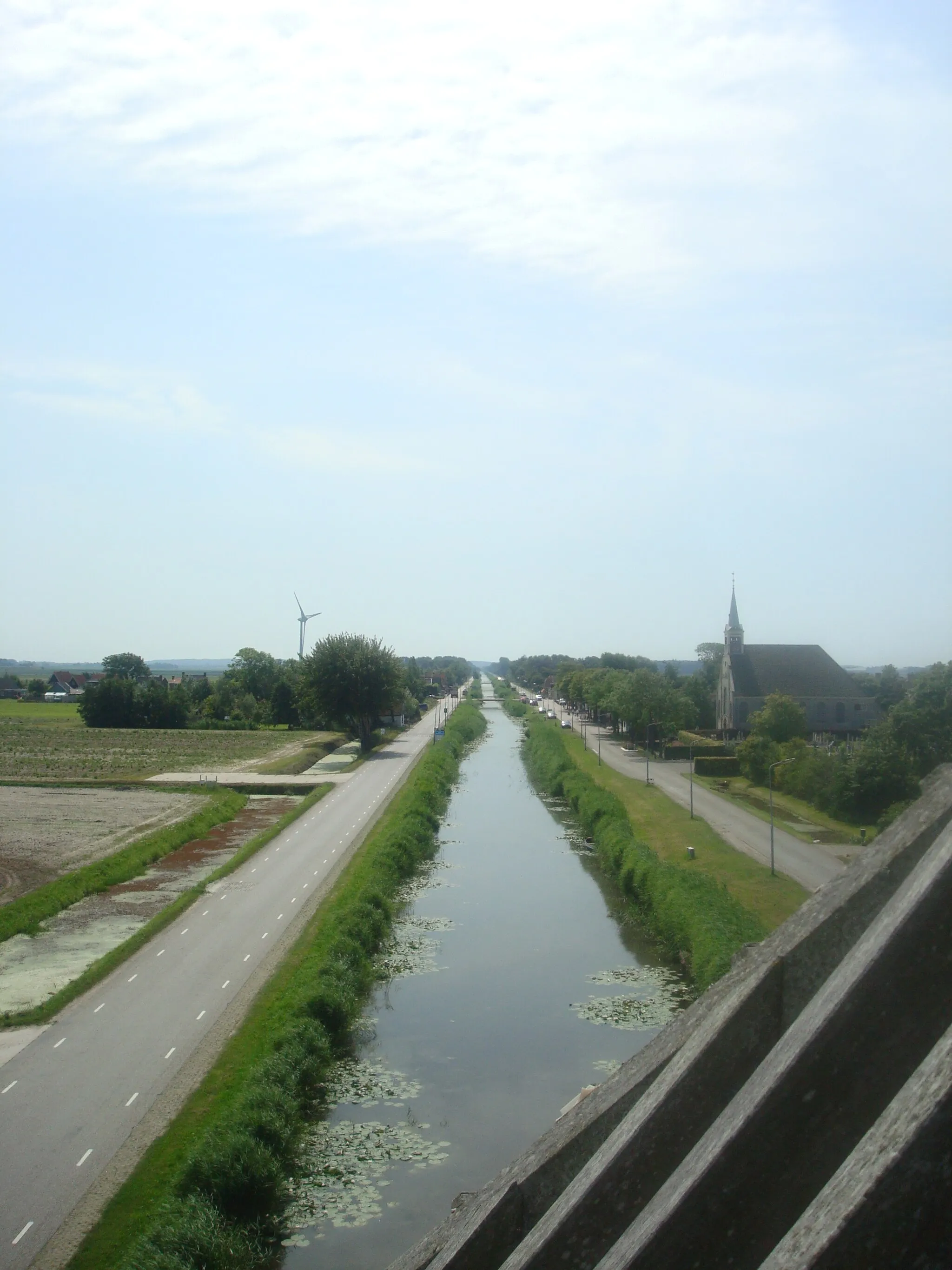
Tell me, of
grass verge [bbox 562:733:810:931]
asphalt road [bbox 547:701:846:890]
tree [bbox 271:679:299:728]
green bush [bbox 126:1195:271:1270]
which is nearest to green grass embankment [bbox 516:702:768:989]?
grass verge [bbox 562:733:810:931]

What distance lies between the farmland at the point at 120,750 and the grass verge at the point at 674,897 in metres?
29.5

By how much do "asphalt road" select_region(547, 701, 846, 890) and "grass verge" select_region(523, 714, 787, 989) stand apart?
2354mm

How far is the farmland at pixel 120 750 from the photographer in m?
63.5

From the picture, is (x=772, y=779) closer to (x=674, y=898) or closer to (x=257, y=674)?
(x=674, y=898)

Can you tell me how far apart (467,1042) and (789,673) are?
60.1m

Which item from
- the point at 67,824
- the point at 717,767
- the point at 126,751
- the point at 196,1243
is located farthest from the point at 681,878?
the point at 126,751

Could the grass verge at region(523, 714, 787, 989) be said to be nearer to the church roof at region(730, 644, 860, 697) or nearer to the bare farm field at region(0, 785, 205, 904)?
the bare farm field at region(0, 785, 205, 904)

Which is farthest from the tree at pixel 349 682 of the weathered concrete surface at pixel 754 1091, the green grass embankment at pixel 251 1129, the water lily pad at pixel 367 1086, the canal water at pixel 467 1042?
the weathered concrete surface at pixel 754 1091

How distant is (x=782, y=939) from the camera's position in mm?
6648

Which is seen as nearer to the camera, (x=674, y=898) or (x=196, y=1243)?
(x=196, y=1243)

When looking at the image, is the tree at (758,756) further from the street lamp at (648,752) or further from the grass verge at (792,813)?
the street lamp at (648,752)

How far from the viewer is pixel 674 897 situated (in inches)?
1129

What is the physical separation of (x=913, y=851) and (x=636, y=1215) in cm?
257

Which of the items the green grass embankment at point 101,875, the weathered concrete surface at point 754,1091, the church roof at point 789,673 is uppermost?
the church roof at point 789,673
